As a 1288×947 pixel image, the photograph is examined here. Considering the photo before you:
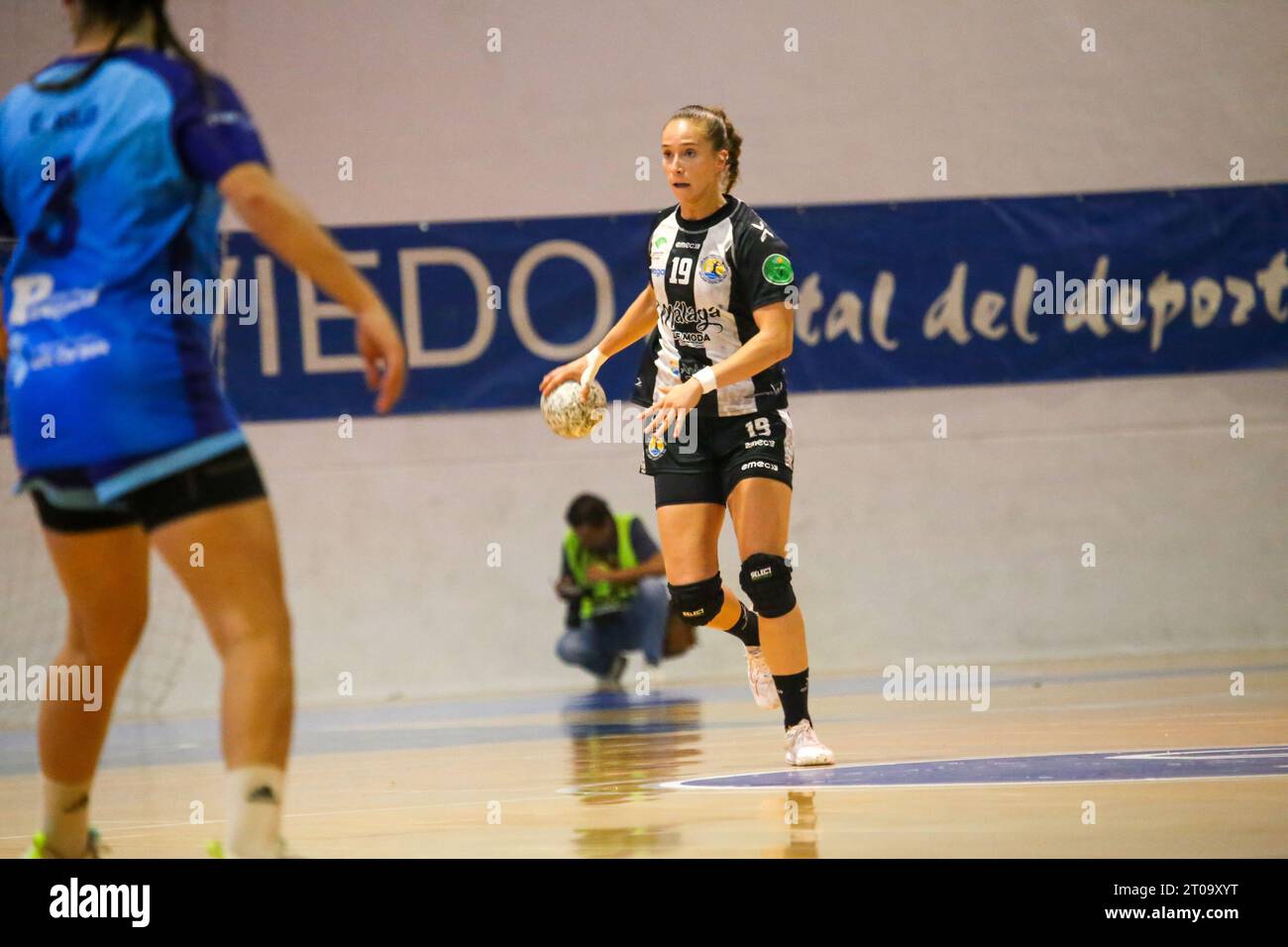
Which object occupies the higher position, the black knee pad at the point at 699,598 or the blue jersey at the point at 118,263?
the blue jersey at the point at 118,263

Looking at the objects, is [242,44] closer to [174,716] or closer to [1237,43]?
[174,716]

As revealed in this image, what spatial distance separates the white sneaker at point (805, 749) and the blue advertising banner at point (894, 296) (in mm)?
6095

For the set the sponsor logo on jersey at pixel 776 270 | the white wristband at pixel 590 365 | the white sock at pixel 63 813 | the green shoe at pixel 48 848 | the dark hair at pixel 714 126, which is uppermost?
the dark hair at pixel 714 126

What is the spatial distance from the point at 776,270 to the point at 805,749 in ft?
5.36

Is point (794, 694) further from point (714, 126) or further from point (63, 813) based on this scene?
point (63, 813)

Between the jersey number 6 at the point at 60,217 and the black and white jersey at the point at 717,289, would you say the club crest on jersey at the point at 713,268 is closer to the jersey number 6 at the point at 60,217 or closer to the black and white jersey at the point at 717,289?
the black and white jersey at the point at 717,289

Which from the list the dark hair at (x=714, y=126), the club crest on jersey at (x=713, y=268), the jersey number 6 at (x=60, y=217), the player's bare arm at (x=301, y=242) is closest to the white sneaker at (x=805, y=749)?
the club crest on jersey at (x=713, y=268)

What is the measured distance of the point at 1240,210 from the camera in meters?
11.8

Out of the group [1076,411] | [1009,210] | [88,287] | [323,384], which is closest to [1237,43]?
[1009,210]

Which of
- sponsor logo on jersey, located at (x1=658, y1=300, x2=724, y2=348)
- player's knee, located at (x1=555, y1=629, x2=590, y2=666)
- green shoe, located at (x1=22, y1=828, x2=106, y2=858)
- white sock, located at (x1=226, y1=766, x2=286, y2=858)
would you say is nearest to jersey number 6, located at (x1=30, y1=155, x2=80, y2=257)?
white sock, located at (x1=226, y1=766, x2=286, y2=858)

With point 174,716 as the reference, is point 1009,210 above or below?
above

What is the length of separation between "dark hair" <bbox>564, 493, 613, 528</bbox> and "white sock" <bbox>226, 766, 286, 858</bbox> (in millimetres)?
7948

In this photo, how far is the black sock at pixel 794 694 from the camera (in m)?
5.64
